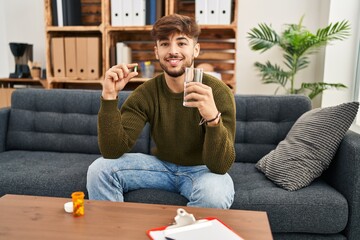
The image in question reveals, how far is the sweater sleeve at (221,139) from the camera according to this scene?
4.13 ft

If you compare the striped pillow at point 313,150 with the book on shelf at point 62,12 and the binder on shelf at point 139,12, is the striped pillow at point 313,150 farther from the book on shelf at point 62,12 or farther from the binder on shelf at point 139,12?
the book on shelf at point 62,12

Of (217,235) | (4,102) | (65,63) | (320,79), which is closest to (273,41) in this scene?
(320,79)

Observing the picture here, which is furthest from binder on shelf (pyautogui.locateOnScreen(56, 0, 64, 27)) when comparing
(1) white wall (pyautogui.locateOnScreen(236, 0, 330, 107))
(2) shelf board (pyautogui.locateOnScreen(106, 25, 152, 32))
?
(1) white wall (pyautogui.locateOnScreen(236, 0, 330, 107))

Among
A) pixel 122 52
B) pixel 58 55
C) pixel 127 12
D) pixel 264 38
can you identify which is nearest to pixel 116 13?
pixel 127 12

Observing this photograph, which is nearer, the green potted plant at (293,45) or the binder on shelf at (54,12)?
the green potted plant at (293,45)

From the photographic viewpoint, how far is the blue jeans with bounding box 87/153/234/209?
1.29 metres

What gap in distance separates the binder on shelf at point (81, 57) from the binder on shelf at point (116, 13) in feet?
1.02

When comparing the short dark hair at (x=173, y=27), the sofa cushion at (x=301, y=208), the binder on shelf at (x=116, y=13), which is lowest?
the sofa cushion at (x=301, y=208)

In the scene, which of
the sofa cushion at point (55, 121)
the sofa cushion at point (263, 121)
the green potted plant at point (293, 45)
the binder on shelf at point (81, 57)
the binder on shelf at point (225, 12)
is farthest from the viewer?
the binder on shelf at point (81, 57)

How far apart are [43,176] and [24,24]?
2.24 metres

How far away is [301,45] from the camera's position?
2.52 m

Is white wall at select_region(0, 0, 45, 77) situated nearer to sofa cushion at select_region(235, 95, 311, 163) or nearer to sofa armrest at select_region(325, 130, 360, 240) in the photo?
sofa cushion at select_region(235, 95, 311, 163)

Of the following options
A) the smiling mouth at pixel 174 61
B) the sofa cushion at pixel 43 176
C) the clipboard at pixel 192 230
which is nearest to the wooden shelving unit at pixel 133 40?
the sofa cushion at pixel 43 176

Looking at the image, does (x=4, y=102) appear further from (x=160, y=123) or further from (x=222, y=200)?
(x=222, y=200)
